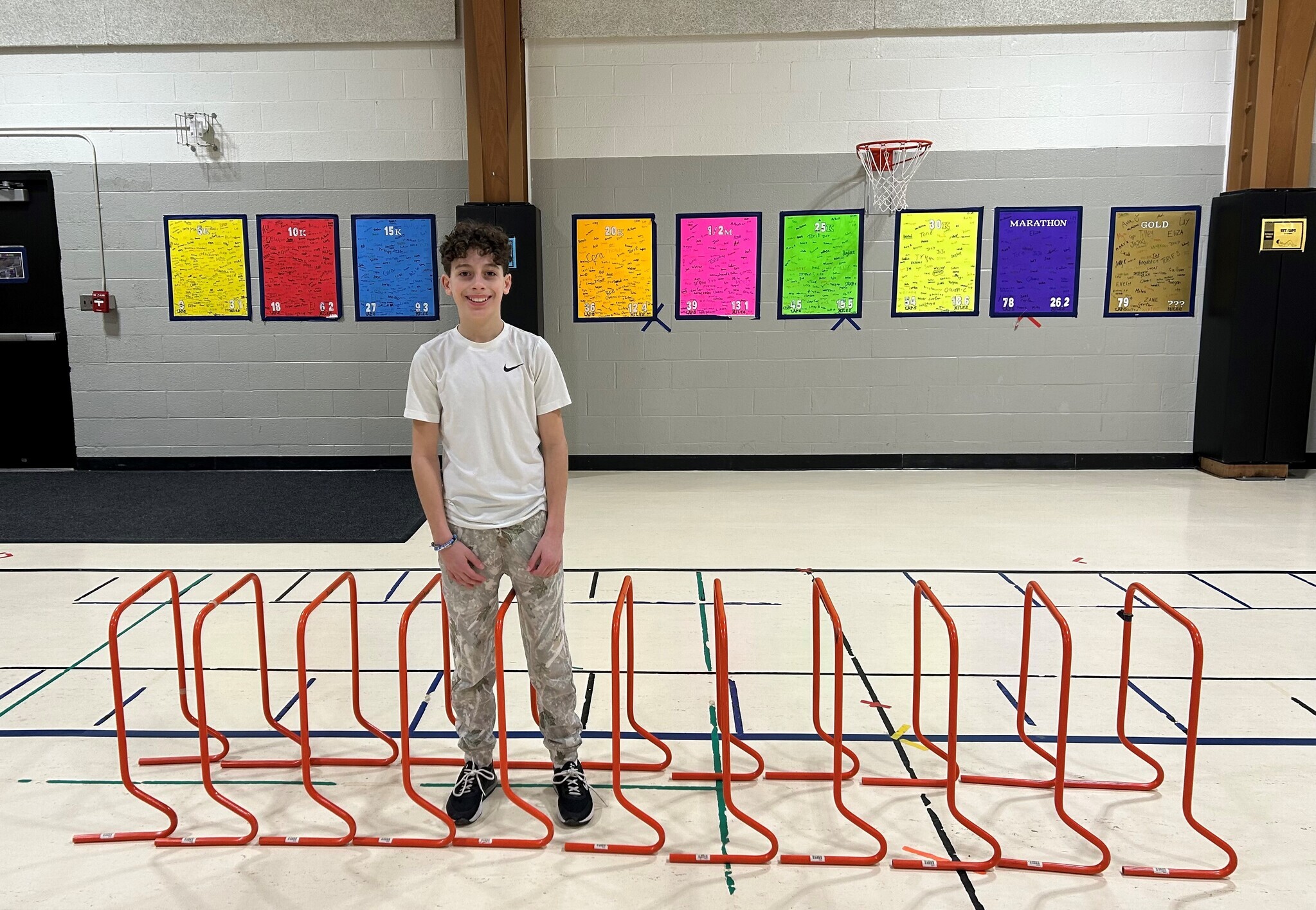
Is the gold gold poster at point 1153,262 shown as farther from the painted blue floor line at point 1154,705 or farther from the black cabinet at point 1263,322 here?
the painted blue floor line at point 1154,705

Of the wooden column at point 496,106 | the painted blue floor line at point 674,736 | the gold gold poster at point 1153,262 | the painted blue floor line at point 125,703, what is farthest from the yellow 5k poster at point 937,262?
the painted blue floor line at point 125,703

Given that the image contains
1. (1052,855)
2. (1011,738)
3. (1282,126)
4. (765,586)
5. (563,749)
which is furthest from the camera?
(1282,126)

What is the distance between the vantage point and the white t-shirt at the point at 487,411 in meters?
2.54

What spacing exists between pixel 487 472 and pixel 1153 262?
23.1 feet

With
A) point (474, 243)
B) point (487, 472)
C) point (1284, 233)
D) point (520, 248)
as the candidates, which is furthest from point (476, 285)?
point (1284, 233)

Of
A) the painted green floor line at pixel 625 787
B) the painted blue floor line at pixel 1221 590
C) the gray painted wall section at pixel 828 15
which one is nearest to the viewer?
the painted green floor line at pixel 625 787

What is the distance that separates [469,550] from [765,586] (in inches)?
98.6

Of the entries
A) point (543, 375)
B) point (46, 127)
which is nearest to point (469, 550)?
point (543, 375)

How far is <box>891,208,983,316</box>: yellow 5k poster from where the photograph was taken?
7609mm

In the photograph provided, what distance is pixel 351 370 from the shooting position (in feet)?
26.1

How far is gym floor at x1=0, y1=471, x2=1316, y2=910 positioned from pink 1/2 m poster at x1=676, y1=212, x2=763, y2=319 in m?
2.29

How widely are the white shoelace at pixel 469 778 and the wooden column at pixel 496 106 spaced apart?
5560 mm

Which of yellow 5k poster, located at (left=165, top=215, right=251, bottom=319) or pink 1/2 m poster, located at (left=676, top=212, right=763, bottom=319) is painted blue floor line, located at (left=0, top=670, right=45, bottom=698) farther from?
pink 1/2 m poster, located at (left=676, top=212, right=763, bottom=319)

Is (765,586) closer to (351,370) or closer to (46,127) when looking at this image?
(351,370)
